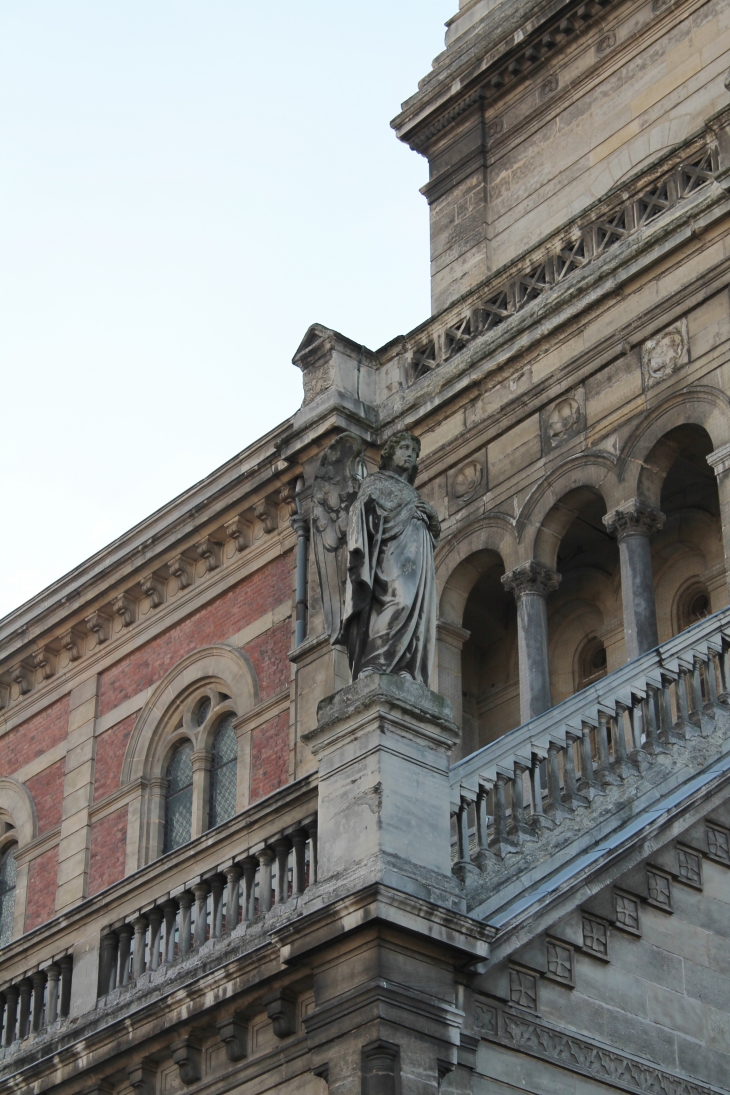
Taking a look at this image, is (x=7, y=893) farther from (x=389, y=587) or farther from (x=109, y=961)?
(x=389, y=587)

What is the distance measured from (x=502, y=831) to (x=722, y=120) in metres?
9.12

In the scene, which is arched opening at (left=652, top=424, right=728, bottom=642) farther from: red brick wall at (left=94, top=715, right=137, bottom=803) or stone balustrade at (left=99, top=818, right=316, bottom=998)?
stone balustrade at (left=99, top=818, right=316, bottom=998)

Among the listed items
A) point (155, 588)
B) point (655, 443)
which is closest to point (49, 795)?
point (155, 588)

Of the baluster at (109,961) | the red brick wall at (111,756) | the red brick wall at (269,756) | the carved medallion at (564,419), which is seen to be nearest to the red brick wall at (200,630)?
the red brick wall at (111,756)

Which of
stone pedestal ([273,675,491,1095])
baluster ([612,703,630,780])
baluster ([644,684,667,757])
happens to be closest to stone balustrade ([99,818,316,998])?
stone pedestal ([273,675,491,1095])

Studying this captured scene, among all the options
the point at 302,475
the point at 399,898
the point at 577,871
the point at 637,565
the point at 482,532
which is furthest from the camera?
the point at 302,475

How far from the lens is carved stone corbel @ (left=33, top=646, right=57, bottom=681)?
82.2 ft

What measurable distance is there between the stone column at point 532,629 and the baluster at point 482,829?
20.7 feet

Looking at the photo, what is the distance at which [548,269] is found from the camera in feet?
65.8

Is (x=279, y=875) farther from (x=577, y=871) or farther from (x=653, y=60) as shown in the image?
(x=653, y=60)

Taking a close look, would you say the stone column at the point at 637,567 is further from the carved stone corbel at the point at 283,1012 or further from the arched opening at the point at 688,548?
the carved stone corbel at the point at 283,1012

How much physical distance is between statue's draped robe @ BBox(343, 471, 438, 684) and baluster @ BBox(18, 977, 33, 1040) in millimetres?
3516

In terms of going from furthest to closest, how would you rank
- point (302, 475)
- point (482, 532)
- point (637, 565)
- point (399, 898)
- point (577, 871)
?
1. point (302, 475)
2. point (482, 532)
3. point (637, 565)
4. point (577, 871)
5. point (399, 898)

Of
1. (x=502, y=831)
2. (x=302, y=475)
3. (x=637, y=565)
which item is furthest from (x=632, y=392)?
(x=502, y=831)
